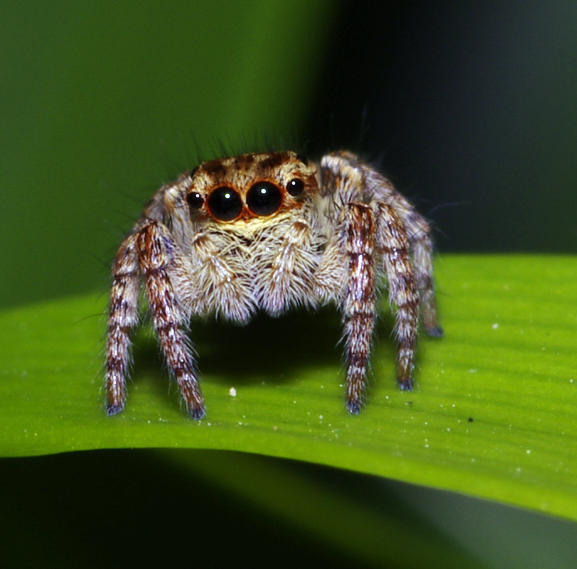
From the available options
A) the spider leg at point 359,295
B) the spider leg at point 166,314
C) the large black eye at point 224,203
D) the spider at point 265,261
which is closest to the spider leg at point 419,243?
the spider at point 265,261

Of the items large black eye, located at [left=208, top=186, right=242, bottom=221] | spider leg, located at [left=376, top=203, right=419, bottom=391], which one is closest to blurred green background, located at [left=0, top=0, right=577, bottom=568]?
large black eye, located at [left=208, top=186, right=242, bottom=221]

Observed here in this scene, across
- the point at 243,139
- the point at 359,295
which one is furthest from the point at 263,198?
the point at 243,139

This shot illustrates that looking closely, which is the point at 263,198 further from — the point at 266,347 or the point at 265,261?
the point at 266,347

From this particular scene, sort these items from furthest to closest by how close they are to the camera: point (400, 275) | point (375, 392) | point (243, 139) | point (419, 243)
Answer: point (243, 139) < point (419, 243) < point (400, 275) < point (375, 392)

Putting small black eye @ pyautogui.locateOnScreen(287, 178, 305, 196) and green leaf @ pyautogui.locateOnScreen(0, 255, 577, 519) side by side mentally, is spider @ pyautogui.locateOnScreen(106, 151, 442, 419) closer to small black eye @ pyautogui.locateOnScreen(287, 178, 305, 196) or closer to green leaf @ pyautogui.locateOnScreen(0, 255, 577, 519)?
small black eye @ pyautogui.locateOnScreen(287, 178, 305, 196)

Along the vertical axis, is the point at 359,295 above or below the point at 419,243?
below

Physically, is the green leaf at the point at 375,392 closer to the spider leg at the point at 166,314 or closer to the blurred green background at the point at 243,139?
the spider leg at the point at 166,314
